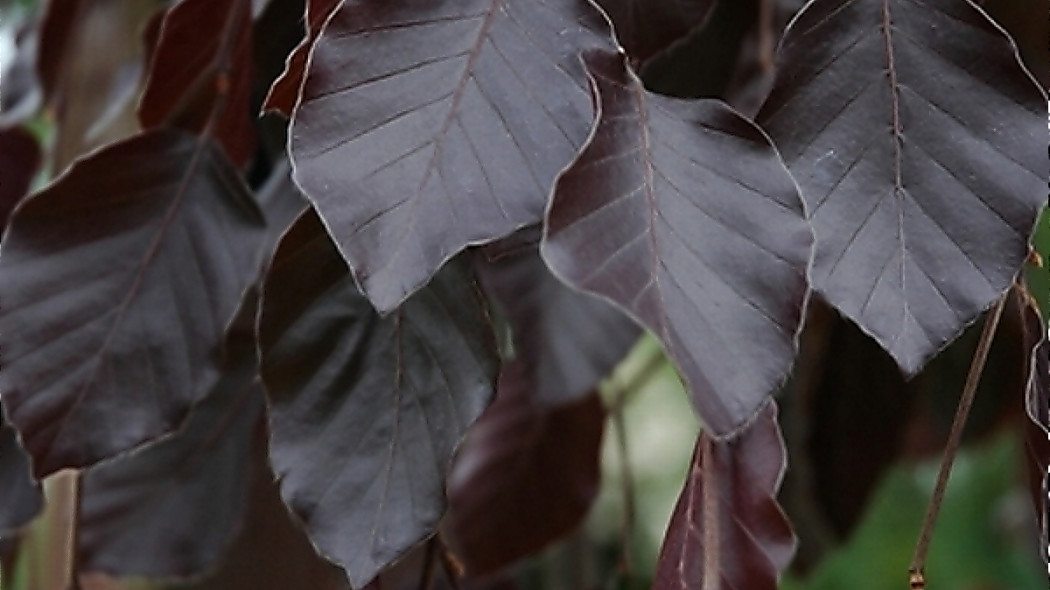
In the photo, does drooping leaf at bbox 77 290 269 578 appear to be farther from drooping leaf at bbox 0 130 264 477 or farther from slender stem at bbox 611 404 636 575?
slender stem at bbox 611 404 636 575

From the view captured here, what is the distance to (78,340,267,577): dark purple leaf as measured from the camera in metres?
0.73

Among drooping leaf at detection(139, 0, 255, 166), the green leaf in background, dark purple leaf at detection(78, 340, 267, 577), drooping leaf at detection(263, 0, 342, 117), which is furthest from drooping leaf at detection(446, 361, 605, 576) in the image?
the green leaf in background

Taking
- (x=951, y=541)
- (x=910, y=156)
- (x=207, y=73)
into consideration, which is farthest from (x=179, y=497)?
(x=951, y=541)

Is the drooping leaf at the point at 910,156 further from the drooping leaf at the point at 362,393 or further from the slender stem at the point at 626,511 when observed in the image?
the slender stem at the point at 626,511

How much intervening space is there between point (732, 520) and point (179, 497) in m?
0.39

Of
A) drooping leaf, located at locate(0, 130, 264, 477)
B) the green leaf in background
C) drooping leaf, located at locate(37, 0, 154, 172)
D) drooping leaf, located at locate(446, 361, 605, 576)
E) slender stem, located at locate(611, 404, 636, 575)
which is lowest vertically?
the green leaf in background

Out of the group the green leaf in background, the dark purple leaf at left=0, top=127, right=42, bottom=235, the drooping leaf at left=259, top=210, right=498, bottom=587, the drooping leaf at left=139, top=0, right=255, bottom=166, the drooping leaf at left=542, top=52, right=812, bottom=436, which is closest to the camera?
the drooping leaf at left=542, top=52, right=812, bottom=436

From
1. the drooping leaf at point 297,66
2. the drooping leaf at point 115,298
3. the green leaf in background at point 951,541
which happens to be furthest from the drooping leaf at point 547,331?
the green leaf in background at point 951,541

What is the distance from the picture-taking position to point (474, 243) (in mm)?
374

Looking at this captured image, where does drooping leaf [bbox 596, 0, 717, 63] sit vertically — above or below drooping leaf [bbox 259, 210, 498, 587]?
above

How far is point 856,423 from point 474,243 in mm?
542

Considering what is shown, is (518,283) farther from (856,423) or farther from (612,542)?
(612,542)

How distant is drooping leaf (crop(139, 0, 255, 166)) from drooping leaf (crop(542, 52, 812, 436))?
0.89 ft

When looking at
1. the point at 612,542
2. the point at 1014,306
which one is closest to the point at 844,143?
the point at 1014,306
